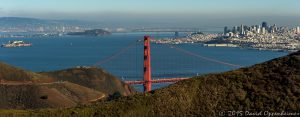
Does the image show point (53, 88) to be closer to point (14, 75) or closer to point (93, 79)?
point (14, 75)

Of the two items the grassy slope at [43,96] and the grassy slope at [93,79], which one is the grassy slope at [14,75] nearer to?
the grassy slope at [43,96]

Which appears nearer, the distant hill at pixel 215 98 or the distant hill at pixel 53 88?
the distant hill at pixel 215 98

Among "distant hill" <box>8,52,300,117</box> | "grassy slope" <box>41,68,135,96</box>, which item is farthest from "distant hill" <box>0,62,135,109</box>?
"distant hill" <box>8,52,300,117</box>

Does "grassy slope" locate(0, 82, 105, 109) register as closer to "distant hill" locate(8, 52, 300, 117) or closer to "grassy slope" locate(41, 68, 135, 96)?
"grassy slope" locate(41, 68, 135, 96)

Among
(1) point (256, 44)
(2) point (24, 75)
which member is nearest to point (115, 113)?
(2) point (24, 75)

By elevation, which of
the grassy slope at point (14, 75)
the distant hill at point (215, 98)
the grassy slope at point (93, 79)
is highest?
the distant hill at point (215, 98)

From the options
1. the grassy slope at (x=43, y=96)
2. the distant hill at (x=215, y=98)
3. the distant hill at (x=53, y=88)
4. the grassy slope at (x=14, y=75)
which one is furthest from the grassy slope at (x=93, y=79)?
the distant hill at (x=215, y=98)

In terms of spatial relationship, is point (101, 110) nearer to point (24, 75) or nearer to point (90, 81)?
point (24, 75)
